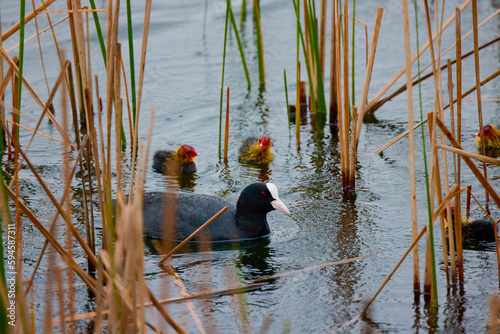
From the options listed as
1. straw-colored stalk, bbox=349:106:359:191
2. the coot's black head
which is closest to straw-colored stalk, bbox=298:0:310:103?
straw-colored stalk, bbox=349:106:359:191

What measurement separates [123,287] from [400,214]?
138 inches

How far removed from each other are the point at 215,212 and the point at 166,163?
5.30 feet

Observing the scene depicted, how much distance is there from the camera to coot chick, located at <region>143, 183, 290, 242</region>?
550cm

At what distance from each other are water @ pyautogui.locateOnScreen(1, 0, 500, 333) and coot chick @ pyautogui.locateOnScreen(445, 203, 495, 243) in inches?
6.0

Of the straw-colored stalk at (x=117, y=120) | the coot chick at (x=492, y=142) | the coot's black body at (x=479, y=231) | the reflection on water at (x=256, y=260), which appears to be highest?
the straw-colored stalk at (x=117, y=120)

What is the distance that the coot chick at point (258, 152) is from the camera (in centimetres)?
704

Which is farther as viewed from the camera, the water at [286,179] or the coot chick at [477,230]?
the coot chick at [477,230]

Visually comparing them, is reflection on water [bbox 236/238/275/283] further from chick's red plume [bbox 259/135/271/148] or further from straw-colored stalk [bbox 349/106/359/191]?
chick's red plume [bbox 259/135/271/148]

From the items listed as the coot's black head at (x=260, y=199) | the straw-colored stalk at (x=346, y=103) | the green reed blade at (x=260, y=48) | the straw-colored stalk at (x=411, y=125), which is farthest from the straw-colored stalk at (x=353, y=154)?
the green reed blade at (x=260, y=48)

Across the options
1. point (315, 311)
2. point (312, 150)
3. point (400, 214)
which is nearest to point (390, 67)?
point (312, 150)

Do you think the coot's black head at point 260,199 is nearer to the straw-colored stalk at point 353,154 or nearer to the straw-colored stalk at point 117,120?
the straw-colored stalk at point 353,154

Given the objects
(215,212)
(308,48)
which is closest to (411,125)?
(215,212)

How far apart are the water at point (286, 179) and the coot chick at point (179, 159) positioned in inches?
5.7

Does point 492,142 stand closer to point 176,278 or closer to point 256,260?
point 256,260
